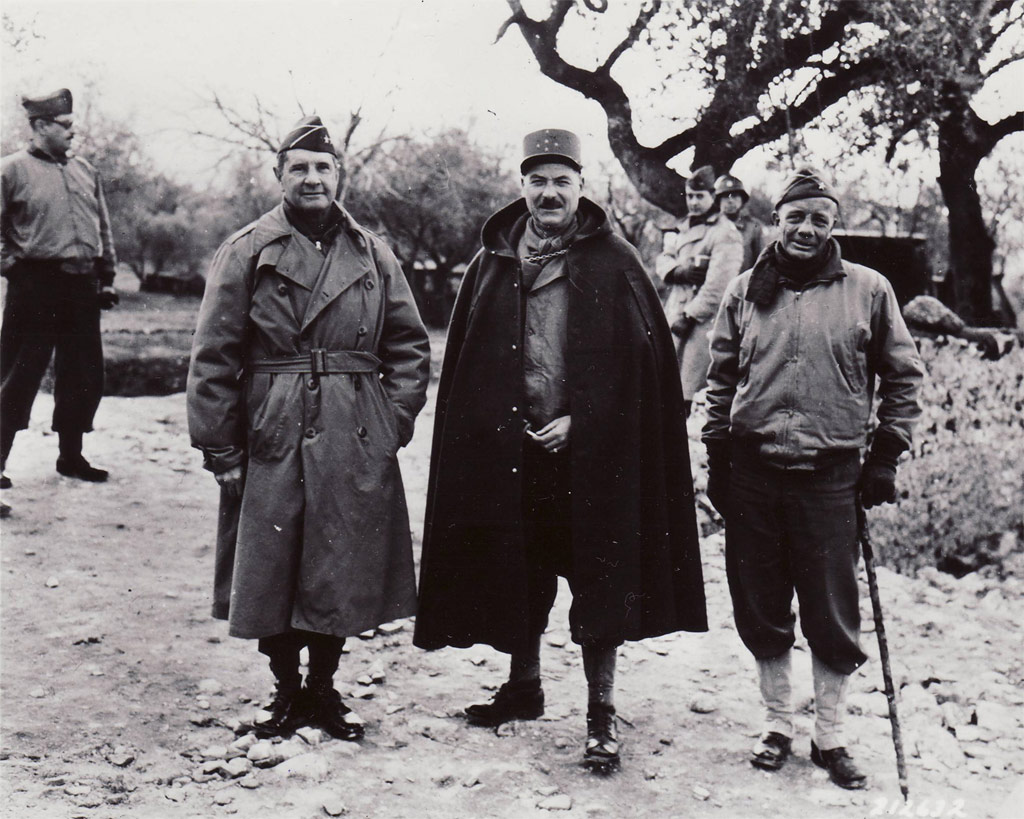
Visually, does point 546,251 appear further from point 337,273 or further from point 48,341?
point 48,341

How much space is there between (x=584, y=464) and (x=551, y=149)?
1.14 m

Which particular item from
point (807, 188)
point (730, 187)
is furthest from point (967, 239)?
point (807, 188)

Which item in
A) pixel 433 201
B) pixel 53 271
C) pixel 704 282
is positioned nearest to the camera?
pixel 53 271

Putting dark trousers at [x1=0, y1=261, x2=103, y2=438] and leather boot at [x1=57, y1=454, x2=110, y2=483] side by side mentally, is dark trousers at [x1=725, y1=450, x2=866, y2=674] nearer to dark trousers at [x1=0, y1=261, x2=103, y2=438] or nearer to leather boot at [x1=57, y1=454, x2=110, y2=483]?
dark trousers at [x1=0, y1=261, x2=103, y2=438]

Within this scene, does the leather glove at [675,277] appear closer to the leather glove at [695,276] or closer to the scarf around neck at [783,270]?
the leather glove at [695,276]

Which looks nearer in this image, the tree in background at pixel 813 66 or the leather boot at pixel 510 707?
the leather boot at pixel 510 707

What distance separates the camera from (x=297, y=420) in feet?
11.0

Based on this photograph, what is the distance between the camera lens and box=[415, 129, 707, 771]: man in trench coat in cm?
340

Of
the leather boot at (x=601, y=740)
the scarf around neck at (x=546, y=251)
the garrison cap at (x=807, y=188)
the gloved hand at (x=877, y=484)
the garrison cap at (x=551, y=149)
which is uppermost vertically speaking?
the garrison cap at (x=551, y=149)

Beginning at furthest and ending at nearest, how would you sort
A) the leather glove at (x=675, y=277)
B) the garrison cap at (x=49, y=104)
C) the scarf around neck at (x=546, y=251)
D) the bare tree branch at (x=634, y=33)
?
the bare tree branch at (x=634, y=33) < the leather glove at (x=675, y=277) < the garrison cap at (x=49, y=104) < the scarf around neck at (x=546, y=251)

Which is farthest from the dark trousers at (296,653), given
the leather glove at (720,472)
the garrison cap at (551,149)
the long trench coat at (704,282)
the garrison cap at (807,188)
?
the long trench coat at (704,282)

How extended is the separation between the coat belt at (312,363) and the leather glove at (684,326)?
377 cm

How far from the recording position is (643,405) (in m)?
3.46

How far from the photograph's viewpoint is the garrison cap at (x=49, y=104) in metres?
5.56
